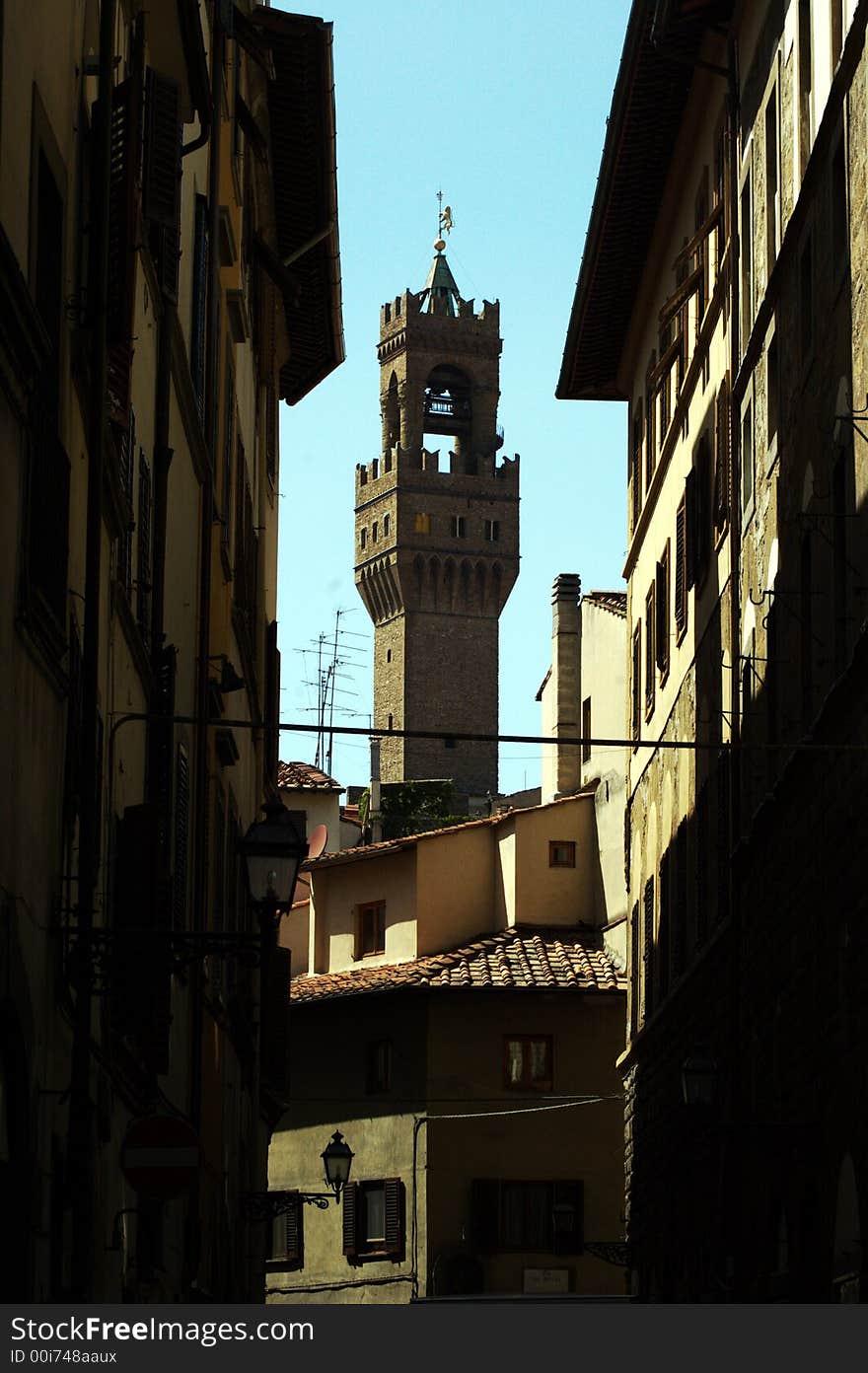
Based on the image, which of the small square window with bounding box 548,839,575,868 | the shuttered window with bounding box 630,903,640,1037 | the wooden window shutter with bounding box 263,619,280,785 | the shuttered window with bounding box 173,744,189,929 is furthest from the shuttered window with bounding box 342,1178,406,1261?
the shuttered window with bounding box 173,744,189,929

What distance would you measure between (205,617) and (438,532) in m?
109

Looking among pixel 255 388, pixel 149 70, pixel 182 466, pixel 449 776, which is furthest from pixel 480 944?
pixel 449 776

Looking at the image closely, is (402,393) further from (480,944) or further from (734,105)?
(734,105)

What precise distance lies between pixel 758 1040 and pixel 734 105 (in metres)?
8.68

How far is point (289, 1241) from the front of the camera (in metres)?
45.9

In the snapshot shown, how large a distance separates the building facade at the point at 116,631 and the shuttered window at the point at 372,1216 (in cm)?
1989

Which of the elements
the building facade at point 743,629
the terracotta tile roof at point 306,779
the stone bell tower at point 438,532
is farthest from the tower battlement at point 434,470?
the building facade at point 743,629

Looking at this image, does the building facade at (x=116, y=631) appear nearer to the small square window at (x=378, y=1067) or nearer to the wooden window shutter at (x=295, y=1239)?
the small square window at (x=378, y=1067)

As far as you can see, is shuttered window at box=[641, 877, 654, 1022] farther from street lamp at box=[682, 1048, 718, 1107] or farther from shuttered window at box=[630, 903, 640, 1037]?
street lamp at box=[682, 1048, 718, 1107]

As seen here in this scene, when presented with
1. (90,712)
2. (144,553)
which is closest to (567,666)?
(144,553)

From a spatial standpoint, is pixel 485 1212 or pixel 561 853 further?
pixel 561 853

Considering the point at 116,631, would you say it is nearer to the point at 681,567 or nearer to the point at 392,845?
the point at 681,567

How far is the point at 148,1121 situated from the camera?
13.0 meters

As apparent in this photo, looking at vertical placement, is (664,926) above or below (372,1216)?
above
